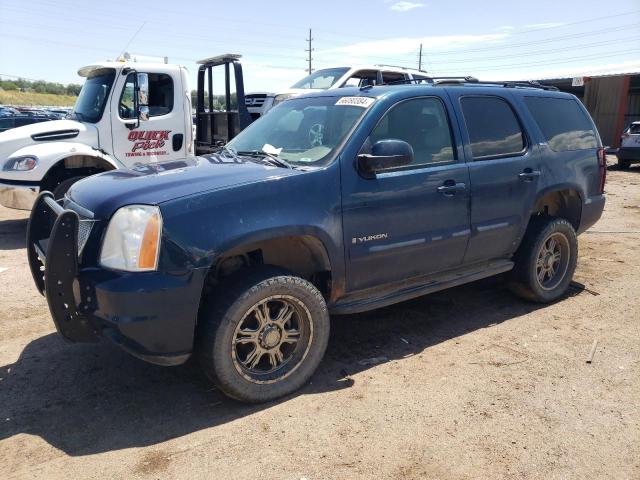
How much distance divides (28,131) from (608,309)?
7.39 m

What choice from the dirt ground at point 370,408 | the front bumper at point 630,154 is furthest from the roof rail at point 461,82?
the front bumper at point 630,154

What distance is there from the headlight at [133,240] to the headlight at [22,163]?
16.2 ft

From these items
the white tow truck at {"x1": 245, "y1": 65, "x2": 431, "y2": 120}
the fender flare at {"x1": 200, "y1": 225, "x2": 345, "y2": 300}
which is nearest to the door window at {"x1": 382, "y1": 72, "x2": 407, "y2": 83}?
the white tow truck at {"x1": 245, "y1": 65, "x2": 431, "y2": 120}

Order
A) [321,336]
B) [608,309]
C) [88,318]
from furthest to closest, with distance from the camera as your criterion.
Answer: [608,309] → [321,336] → [88,318]

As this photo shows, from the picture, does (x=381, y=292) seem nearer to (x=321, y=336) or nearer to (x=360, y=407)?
(x=321, y=336)

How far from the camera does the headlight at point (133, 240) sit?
2.96 m

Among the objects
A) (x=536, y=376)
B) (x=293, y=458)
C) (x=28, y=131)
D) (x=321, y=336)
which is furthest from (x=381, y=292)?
(x=28, y=131)

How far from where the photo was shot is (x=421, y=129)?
13.8 ft

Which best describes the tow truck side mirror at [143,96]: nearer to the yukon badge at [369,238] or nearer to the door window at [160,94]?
the door window at [160,94]

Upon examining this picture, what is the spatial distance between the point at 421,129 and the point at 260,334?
198 cm

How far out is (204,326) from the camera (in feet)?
10.4

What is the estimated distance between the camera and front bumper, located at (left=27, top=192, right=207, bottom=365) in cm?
292

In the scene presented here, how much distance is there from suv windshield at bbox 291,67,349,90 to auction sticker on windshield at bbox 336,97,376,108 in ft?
22.6

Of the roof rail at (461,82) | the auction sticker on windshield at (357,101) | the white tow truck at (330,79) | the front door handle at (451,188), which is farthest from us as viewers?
the white tow truck at (330,79)
